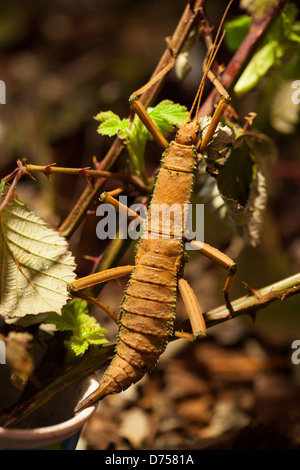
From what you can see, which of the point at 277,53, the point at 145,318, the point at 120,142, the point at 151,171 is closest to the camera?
the point at 145,318

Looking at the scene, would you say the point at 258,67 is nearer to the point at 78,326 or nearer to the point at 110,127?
the point at 110,127

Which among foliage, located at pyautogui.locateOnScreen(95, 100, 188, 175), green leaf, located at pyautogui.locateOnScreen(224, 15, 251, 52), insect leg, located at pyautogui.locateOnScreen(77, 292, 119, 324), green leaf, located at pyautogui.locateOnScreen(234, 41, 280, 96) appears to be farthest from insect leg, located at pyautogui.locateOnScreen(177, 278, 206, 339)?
green leaf, located at pyautogui.locateOnScreen(224, 15, 251, 52)

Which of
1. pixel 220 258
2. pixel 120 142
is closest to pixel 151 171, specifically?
pixel 120 142

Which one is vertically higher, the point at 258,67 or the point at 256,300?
the point at 258,67

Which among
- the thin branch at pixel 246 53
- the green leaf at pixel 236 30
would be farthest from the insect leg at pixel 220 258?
the green leaf at pixel 236 30

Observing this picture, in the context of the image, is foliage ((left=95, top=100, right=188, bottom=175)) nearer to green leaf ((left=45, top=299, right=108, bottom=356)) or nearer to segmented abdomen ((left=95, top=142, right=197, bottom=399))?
segmented abdomen ((left=95, top=142, right=197, bottom=399))

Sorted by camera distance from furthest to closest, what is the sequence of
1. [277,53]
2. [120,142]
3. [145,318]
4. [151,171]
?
[151,171]
[277,53]
[120,142]
[145,318]

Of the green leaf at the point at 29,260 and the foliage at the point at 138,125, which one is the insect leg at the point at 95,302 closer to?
the green leaf at the point at 29,260
